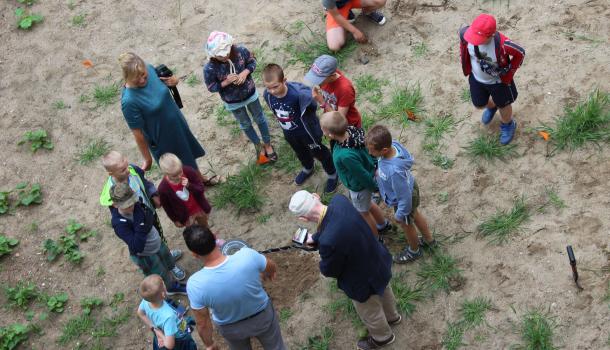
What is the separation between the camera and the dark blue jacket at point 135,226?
4.62 metres

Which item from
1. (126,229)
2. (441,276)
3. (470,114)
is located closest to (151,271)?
(126,229)

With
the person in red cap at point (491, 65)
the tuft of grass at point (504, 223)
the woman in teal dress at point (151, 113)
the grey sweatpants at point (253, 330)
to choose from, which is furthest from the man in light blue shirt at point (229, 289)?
the person in red cap at point (491, 65)

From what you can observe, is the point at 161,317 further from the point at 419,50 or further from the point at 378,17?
the point at 378,17

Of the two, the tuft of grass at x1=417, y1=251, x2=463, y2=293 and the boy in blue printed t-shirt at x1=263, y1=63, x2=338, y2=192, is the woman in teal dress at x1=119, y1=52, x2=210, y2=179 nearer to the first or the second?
the boy in blue printed t-shirt at x1=263, y1=63, x2=338, y2=192

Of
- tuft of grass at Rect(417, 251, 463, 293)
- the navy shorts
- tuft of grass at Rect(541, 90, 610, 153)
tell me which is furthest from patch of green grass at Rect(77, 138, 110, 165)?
tuft of grass at Rect(541, 90, 610, 153)

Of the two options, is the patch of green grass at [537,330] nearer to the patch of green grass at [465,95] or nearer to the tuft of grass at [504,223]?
the tuft of grass at [504,223]

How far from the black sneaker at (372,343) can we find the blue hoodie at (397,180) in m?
0.95

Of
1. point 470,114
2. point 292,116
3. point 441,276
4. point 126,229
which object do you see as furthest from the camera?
point 470,114

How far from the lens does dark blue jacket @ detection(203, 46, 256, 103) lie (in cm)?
570

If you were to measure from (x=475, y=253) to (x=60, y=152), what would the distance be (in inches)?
187

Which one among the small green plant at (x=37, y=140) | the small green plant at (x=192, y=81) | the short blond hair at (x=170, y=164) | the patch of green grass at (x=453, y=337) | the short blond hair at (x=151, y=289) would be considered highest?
the short blond hair at (x=170, y=164)

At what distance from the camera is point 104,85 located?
304 inches

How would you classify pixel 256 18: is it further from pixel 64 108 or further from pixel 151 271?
pixel 151 271

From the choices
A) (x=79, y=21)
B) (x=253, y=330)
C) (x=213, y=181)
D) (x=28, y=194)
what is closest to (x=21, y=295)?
(x=28, y=194)
